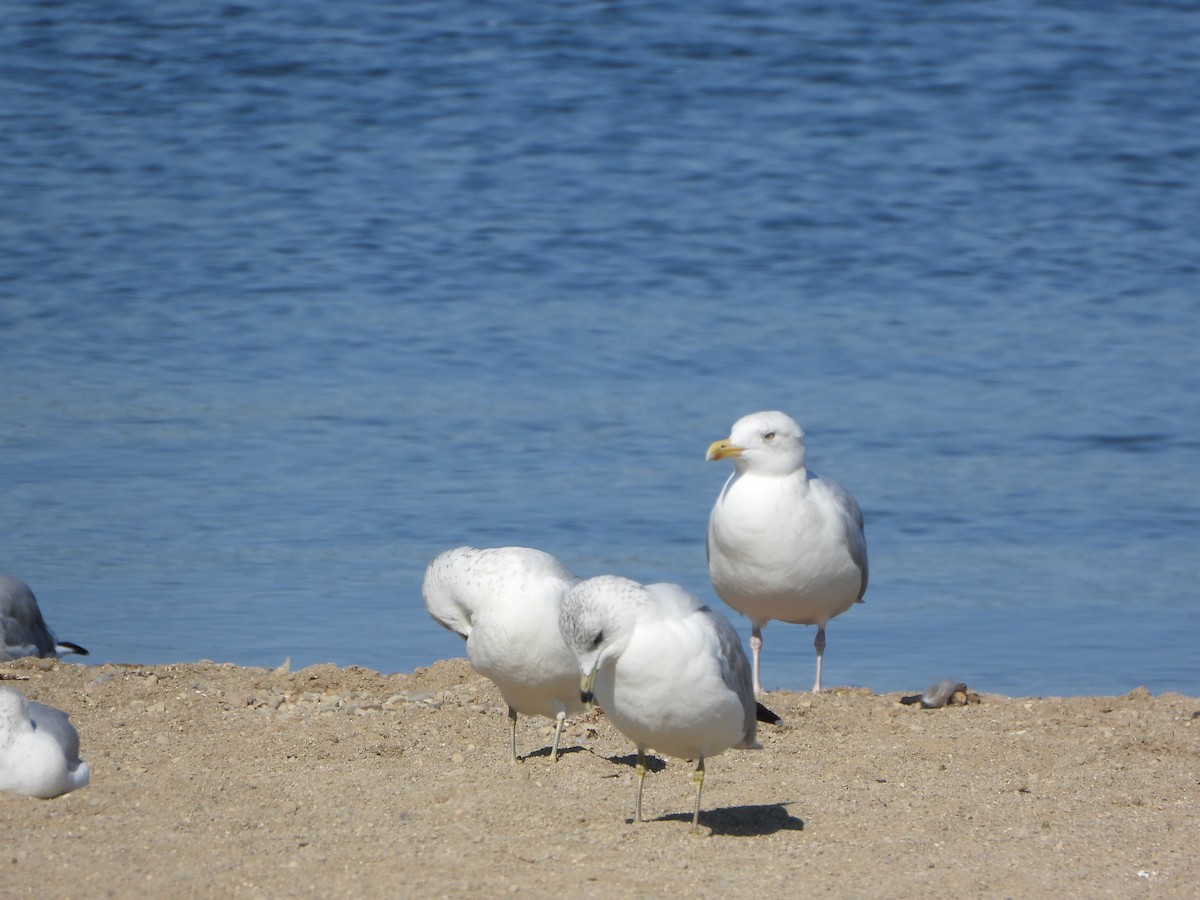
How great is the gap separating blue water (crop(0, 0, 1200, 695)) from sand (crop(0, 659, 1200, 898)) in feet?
4.04

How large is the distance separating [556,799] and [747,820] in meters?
0.63

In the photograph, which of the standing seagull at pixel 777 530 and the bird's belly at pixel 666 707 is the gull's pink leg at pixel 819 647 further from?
the bird's belly at pixel 666 707

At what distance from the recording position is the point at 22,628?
862 cm

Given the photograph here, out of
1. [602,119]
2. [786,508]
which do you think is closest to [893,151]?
A: [602,119]

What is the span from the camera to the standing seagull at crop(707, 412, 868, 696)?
788 cm

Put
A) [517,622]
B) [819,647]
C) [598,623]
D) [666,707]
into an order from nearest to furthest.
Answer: [598,623] < [666,707] < [517,622] < [819,647]

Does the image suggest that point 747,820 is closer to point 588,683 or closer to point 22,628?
point 588,683

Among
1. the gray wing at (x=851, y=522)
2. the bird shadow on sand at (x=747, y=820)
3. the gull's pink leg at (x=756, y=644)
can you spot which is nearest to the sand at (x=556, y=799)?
the bird shadow on sand at (x=747, y=820)

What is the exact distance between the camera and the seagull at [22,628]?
28.0 ft

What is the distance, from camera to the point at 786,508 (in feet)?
26.0

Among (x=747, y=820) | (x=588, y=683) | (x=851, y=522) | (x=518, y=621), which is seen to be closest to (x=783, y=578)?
(x=851, y=522)

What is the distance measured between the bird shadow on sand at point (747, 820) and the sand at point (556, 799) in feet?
0.04

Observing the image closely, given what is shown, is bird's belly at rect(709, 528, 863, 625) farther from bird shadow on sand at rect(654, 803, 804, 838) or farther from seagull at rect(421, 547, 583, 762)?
bird shadow on sand at rect(654, 803, 804, 838)

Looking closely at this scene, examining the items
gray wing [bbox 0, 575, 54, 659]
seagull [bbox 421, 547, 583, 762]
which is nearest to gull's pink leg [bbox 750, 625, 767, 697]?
seagull [bbox 421, 547, 583, 762]
